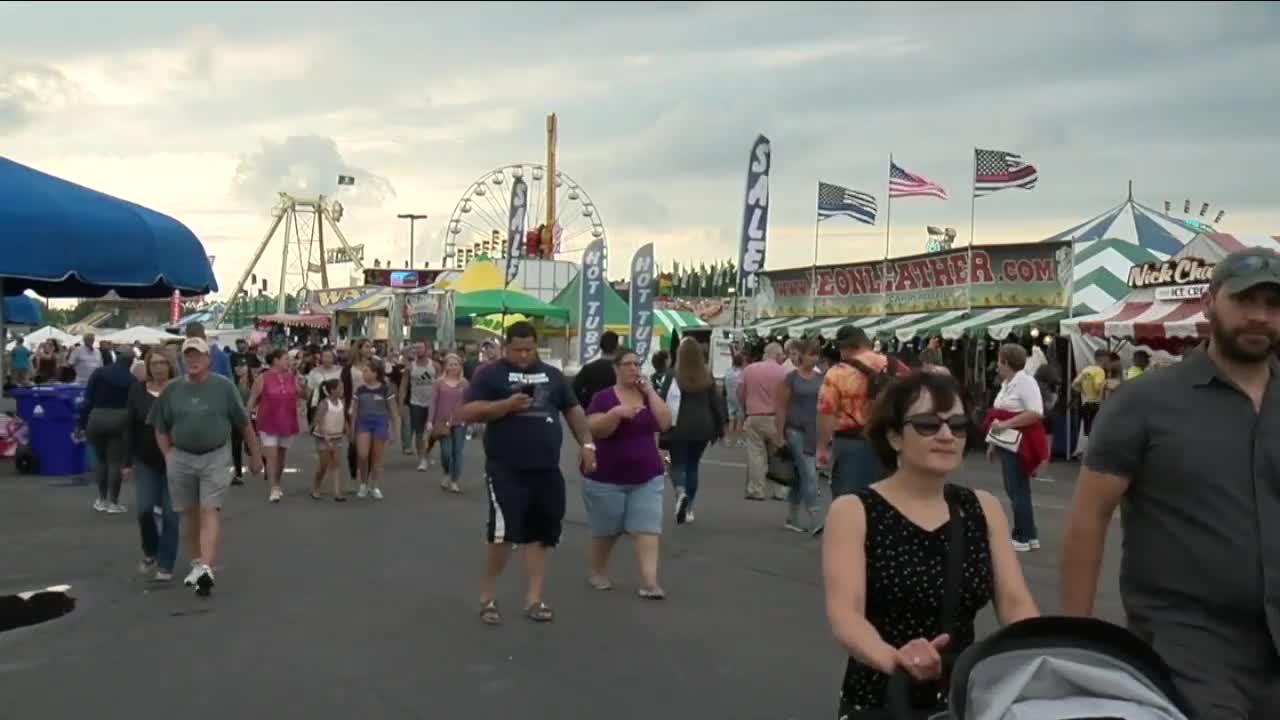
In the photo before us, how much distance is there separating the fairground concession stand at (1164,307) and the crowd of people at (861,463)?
28.1 inches

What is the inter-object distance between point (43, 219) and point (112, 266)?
80 cm

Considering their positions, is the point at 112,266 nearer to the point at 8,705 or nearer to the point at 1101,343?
the point at 8,705

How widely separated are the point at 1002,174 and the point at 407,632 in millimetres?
21130

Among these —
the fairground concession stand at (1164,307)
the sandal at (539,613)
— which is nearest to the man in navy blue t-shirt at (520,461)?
the sandal at (539,613)

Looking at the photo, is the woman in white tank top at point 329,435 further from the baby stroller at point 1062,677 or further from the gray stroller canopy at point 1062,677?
the gray stroller canopy at point 1062,677

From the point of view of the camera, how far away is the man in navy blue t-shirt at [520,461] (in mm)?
8312

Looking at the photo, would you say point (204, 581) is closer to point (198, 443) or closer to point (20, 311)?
point (198, 443)

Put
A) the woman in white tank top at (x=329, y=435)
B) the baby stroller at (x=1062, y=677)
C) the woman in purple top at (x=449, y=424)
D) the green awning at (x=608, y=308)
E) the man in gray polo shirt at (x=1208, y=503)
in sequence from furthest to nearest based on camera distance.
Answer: the green awning at (x=608, y=308)
the woman in purple top at (x=449, y=424)
the woman in white tank top at (x=329, y=435)
the man in gray polo shirt at (x=1208, y=503)
the baby stroller at (x=1062, y=677)

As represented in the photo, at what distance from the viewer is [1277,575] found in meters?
3.22

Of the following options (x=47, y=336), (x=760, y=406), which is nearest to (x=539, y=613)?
(x=760, y=406)

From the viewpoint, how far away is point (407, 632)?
7.93 m

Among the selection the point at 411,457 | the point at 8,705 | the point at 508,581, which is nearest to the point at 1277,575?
the point at 8,705

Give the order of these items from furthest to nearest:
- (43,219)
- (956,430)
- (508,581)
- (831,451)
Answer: (43,219) → (831,451) → (508,581) → (956,430)

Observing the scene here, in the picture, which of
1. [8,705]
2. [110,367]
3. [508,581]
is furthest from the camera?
[110,367]
